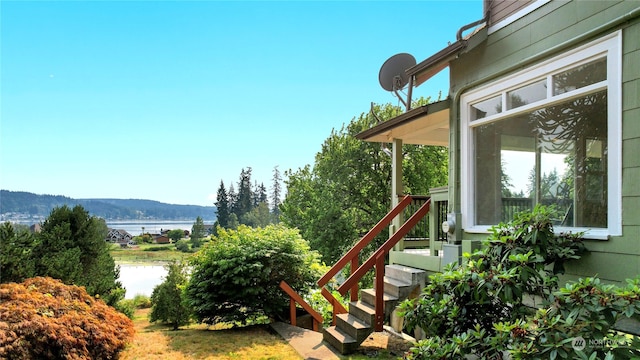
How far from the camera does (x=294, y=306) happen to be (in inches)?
292

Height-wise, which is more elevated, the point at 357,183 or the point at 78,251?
the point at 357,183

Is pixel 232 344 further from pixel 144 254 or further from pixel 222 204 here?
pixel 222 204

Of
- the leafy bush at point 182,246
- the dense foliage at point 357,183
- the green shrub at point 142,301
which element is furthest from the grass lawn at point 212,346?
the leafy bush at point 182,246

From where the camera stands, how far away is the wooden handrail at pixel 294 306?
7.18m

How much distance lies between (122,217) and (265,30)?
48455 millimetres

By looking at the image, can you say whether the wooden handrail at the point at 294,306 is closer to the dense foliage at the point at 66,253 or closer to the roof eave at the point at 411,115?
the roof eave at the point at 411,115

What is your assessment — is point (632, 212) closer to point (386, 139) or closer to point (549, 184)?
point (549, 184)

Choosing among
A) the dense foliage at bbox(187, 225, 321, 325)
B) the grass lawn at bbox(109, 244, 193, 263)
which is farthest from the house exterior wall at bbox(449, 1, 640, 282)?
the grass lawn at bbox(109, 244, 193, 263)

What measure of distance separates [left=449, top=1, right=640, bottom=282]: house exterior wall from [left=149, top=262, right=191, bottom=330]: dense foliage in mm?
7823

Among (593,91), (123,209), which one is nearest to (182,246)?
(123,209)

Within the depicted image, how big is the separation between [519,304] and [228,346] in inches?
175

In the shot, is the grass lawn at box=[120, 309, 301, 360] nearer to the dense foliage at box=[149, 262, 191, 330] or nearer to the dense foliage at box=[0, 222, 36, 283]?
the dense foliage at box=[0, 222, 36, 283]

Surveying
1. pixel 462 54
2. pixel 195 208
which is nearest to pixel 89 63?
pixel 462 54

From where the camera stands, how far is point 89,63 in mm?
13211
